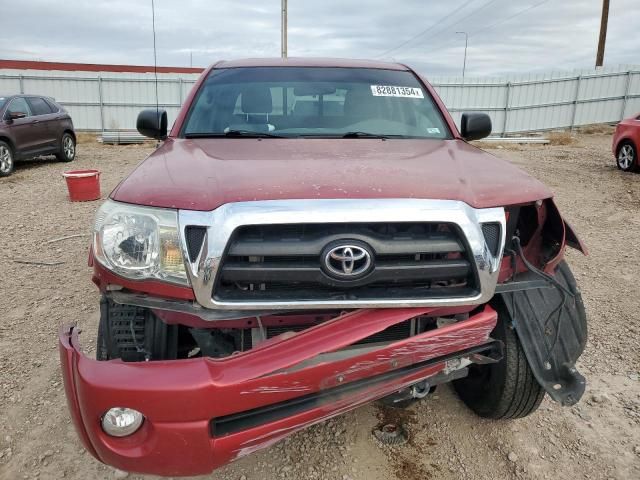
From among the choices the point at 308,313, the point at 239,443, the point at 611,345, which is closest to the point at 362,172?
the point at 308,313

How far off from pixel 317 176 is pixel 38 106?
37.9ft

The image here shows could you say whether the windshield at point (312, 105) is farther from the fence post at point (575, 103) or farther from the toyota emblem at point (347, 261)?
the fence post at point (575, 103)

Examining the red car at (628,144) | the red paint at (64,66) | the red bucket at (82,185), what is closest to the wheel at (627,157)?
the red car at (628,144)

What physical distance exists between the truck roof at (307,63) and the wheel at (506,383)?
2.07m

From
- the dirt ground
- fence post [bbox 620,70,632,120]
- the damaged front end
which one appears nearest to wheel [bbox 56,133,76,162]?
the dirt ground

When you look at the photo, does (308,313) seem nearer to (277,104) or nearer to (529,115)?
(277,104)

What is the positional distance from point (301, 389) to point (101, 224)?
93 centimetres

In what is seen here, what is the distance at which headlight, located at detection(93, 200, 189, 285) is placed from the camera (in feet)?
5.72

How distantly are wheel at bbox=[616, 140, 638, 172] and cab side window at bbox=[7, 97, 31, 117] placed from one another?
40.8ft

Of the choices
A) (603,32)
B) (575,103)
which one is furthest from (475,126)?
(603,32)

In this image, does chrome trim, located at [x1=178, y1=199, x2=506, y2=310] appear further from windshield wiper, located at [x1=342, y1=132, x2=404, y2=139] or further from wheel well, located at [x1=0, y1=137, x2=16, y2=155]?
wheel well, located at [x1=0, y1=137, x2=16, y2=155]

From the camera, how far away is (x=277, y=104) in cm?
310

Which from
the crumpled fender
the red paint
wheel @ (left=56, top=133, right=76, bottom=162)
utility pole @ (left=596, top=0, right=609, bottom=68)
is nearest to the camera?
the crumpled fender

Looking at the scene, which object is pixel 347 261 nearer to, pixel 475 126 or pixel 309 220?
pixel 309 220
